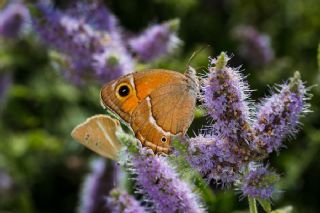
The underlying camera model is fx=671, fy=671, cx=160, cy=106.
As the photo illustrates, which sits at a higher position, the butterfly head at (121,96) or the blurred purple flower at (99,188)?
the blurred purple flower at (99,188)

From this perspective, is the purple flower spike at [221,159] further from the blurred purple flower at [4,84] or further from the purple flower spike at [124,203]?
the blurred purple flower at [4,84]

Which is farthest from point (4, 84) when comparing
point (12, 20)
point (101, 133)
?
point (101, 133)

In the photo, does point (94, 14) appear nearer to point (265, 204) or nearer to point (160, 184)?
point (160, 184)

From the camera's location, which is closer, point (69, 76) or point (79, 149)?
point (69, 76)

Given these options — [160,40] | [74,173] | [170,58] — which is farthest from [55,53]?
[74,173]

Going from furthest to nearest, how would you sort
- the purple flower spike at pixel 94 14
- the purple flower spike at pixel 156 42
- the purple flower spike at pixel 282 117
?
the purple flower spike at pixel 94 14, the purple flower spike at pixel 156 42, the purple flower spike at pixel 282 117

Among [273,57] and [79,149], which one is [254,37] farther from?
[79,149]

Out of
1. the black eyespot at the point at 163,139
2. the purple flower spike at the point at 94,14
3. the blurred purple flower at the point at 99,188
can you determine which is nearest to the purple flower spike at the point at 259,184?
the black eyespot at the point at 163,139
